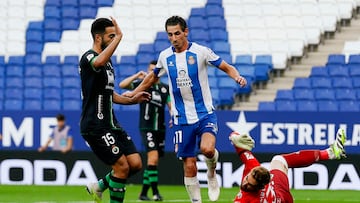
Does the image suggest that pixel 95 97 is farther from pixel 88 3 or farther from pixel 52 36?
pixel 88 3

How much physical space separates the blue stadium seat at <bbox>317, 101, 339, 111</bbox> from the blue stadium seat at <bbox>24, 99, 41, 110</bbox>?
20.3 feet

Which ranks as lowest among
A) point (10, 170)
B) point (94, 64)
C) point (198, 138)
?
point (10, 170)

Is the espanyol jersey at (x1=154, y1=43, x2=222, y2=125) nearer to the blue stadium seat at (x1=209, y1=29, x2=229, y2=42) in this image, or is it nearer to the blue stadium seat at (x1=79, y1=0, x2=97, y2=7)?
the blue stadium seat at (x1=209, y1=29, x2=229, y2=42)

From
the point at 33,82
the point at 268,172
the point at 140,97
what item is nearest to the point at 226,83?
the point at 33,82

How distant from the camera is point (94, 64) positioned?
35.6ft

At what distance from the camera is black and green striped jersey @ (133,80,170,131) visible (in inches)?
652

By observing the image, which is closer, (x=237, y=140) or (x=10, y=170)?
(x=237, y=140)

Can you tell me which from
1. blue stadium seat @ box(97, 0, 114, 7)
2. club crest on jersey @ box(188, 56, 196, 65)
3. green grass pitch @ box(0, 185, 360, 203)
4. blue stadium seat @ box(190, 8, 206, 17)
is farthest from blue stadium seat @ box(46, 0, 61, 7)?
club crest on jersey @ box(188, 56, 196, 65)

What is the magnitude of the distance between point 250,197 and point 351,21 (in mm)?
14134

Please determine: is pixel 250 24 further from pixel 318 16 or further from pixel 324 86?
pixel 324 86

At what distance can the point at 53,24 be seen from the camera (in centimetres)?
2461

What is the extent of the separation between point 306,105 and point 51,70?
616 centimetres

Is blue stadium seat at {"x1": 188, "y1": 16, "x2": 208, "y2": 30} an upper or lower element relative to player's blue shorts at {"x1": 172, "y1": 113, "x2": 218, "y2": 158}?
upper

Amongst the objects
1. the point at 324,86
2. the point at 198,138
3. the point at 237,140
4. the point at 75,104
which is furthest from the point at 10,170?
the point at 237,140
